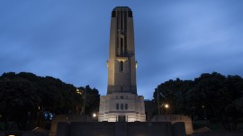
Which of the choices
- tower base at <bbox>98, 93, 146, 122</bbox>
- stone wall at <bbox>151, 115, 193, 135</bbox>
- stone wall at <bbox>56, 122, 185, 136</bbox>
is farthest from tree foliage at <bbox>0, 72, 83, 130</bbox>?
stone wall at <bbox>151, 115, 193, 135</bbox>

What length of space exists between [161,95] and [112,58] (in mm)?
21602

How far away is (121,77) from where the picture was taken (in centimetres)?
6084

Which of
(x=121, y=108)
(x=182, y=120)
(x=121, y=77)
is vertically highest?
(x=121, y=77)

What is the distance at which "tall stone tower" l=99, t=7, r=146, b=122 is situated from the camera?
188 feet

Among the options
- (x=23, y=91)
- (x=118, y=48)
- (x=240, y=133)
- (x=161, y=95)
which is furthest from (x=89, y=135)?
(x=161, y=95)

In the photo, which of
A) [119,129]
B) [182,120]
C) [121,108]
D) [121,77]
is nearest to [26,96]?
[119,129]

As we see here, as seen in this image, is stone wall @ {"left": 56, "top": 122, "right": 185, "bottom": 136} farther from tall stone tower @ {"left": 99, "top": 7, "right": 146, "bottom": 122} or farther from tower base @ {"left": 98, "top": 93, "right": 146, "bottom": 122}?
tall stone tower @ {"left": 99, "top": 7, "right": 146, "bottom": 122}

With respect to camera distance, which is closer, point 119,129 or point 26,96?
point 119,129

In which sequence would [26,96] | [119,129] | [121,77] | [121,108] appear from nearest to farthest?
1. [119,129]
2. [26,96]
3. [121,108]
4. [121,77]

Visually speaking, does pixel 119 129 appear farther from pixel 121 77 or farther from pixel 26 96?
pixel 121 77

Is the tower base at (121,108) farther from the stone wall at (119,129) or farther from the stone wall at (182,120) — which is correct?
the stone wall at (119,129)

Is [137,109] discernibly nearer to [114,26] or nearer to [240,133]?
[114,26]

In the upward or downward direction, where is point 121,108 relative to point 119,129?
upward

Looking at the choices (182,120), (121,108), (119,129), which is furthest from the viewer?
(121,108)
